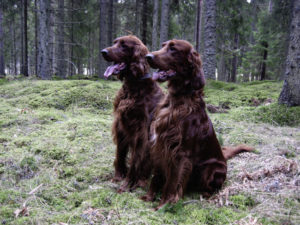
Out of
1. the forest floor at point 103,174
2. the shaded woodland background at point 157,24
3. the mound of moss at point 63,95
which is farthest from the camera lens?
the shaded woodland background at point 157,24

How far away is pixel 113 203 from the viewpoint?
243cm

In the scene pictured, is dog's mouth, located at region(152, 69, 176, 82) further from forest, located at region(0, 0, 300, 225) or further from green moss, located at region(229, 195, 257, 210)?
green moss, located at region(229, 195, 257, 210)

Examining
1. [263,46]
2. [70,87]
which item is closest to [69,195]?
[70,87]

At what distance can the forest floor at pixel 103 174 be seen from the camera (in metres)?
2.14

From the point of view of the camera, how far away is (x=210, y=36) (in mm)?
9430

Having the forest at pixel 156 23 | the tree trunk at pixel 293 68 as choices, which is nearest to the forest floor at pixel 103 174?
the tree trunk at pixel 293 68

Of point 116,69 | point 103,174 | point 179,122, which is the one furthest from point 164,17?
point 179,122

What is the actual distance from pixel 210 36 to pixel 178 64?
781cm

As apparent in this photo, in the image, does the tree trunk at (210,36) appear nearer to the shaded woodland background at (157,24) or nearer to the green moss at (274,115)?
the shaded woodland background at (157,24)

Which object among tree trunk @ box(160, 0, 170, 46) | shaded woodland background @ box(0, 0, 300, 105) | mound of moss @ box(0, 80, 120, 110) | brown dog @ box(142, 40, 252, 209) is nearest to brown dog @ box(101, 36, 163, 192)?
brown dog @ box(142, 40, 252, 209)

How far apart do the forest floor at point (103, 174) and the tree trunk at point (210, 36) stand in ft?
13.4

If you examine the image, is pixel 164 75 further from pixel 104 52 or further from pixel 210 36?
pixel 210 36

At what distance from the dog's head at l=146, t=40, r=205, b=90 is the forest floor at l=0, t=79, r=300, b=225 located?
126 cm

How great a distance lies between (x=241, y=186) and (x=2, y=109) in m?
5.67
